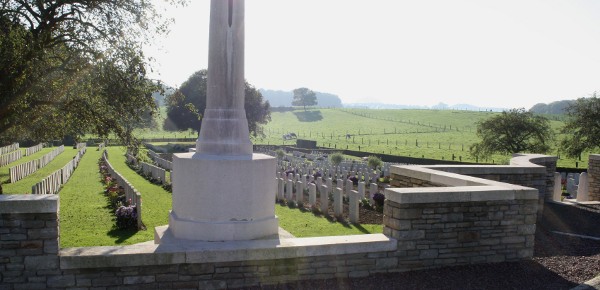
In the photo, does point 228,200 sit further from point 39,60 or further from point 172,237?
point 39,60

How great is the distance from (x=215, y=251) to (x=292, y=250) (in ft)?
2.99

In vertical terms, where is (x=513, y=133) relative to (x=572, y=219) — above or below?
above

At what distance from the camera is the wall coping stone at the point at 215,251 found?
479 cm

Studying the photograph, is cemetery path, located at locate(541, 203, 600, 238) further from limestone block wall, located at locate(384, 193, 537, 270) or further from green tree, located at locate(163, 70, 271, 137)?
green tree, located at locate(163, 70, 271, 137)

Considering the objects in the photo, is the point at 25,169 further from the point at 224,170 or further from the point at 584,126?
the point at 584,126

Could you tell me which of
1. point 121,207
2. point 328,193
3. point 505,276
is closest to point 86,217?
point 121,207

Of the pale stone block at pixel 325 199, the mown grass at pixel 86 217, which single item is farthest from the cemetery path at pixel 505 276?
the pale stone block at pixel 325 199

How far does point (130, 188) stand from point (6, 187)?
870 centimetres

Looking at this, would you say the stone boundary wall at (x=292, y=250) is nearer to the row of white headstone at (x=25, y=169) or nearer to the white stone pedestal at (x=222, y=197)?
the white stone pedestal at (x=222, y=197)

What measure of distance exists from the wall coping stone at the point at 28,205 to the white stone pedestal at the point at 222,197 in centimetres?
171

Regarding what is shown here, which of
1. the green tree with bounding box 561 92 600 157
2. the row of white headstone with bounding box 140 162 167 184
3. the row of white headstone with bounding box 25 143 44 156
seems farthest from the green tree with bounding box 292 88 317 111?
the row of white headstone with bounding box 140 162 167 184

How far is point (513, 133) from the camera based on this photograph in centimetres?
2420

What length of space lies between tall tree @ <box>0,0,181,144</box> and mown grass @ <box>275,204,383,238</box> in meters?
4.60

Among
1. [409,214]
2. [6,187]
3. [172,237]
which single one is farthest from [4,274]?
[6,187]
